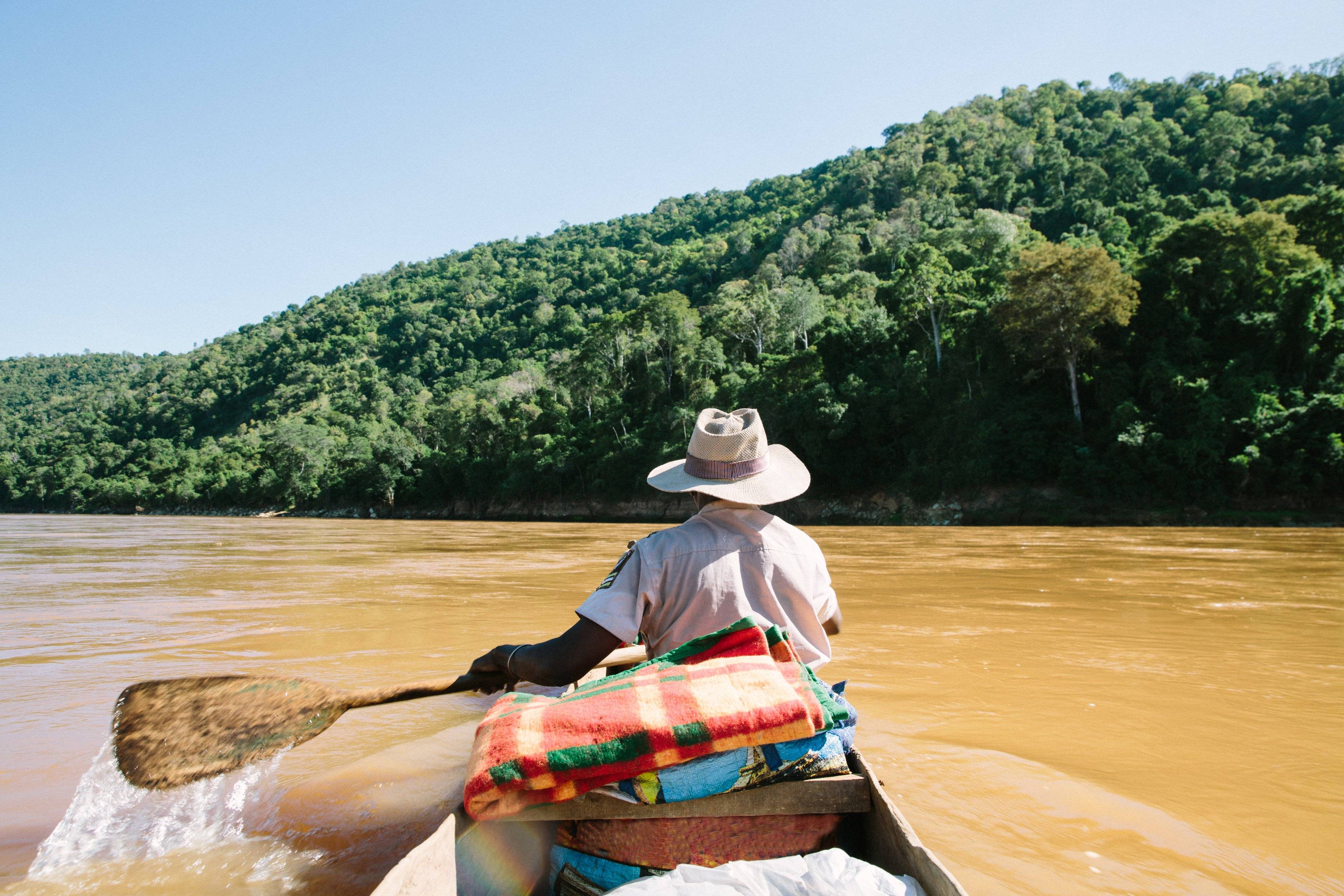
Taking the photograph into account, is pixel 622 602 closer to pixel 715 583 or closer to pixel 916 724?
pixel 715 583

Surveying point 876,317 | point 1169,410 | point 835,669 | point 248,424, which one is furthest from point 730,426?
point 248,424

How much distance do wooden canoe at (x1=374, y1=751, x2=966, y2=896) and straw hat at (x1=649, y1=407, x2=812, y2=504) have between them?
71 cm

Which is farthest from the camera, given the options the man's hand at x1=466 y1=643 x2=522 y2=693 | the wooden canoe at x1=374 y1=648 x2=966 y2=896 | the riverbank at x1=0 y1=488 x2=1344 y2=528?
the riverbank at x1=0 y1=488 x2=1344 y2=528

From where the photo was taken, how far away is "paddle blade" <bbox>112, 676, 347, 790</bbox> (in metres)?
2.12

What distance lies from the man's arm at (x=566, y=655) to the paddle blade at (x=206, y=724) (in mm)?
695

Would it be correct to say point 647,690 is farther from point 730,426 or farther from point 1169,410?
point 1169,410

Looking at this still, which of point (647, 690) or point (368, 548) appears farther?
point (368, 548)

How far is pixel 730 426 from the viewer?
2172 mm

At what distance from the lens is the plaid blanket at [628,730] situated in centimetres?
142

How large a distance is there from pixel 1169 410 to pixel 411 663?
2533 cm

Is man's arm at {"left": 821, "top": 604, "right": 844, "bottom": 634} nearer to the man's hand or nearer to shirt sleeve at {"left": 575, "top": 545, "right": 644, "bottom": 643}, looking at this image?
shirt sleeve at {"left": 575, "top": 545, "right": 644, "bottom": 643}

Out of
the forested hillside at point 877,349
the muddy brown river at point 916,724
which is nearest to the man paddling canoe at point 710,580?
the muddy brown river at point 916,724

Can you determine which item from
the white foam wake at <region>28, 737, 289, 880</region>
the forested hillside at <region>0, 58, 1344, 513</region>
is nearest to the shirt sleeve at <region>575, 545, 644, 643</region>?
the white foam wake at <region>28, 737, 289, 880</region>

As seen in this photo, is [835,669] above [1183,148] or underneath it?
underneath
